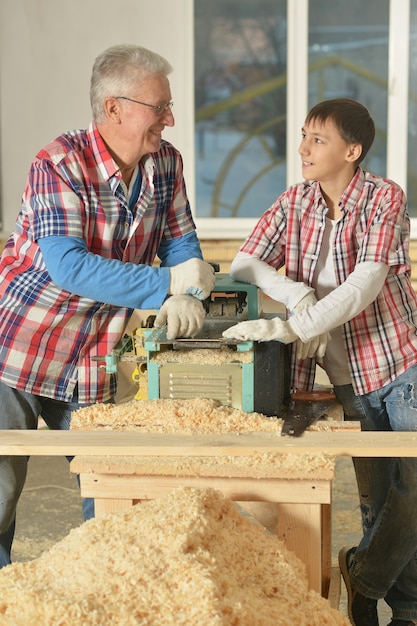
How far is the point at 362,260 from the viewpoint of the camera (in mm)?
2439

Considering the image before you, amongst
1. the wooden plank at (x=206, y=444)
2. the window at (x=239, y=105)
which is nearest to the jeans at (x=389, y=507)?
the wooden plank at (x=206, y=444)

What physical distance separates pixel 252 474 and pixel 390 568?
787mm

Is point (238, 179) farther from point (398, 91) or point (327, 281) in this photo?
point (327, 281)

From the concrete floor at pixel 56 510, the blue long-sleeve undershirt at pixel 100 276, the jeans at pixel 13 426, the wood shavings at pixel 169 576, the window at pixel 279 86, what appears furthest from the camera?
the window at pixel 279 86

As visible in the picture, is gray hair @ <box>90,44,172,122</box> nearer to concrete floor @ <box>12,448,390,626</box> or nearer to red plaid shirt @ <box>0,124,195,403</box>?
red plaid shirt @ <box>0,124,195,403</box>

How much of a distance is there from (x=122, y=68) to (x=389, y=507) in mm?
1458

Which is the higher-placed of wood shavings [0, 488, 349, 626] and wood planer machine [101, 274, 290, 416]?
wood planer machine [101, 274, 290, 416]

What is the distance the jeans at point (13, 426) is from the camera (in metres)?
2.61

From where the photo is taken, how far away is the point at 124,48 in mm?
2471

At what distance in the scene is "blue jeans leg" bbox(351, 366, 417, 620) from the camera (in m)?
2.53

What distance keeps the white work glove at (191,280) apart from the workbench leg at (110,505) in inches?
22.5

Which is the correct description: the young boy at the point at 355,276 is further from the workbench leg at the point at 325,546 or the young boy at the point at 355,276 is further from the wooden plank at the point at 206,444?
the wooden plank at the point at 206,444

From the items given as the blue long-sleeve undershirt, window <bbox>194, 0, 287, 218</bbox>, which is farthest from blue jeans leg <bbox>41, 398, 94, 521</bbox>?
window <bbox>194, 0, 287, 218</bbox>

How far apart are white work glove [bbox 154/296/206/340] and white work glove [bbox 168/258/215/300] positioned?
6cm
